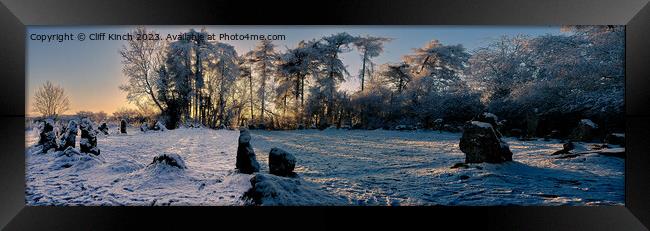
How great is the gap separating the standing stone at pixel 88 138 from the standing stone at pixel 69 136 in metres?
0.11

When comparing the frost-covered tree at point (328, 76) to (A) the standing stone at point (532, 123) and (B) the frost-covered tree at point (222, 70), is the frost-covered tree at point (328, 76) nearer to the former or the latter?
(B) the frost-covered tree at point (222, 70)

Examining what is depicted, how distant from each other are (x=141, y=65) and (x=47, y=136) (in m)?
1.36

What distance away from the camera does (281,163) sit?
3.71 meters

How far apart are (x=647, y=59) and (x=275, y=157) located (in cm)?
437

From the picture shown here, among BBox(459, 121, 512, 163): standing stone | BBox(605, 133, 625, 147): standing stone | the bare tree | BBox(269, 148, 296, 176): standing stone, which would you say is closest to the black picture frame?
BBox(605, 133, 625, 147): standing stone

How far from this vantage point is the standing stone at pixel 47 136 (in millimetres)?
3604

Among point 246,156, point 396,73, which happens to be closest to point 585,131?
point 396,73

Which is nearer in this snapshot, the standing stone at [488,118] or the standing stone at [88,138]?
the standing stone at [88,138]

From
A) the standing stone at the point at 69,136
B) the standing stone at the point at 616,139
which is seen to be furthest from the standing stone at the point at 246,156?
the standing stone at the point at 616,139

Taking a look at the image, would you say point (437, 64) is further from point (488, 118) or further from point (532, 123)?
point (532, 123)

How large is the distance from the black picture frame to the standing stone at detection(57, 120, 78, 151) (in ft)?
1.28
